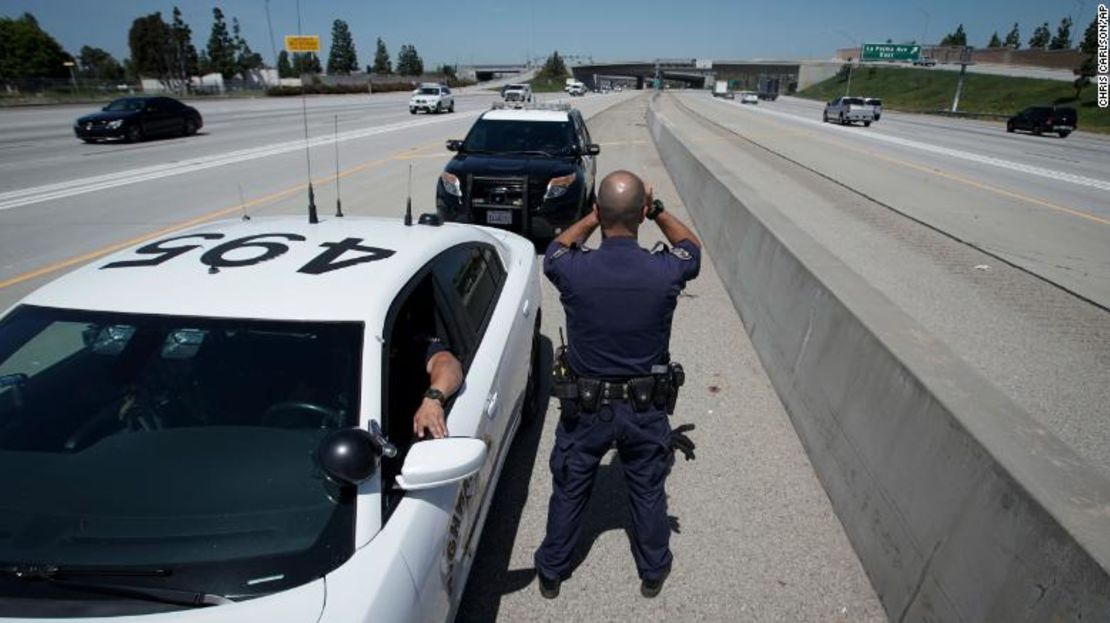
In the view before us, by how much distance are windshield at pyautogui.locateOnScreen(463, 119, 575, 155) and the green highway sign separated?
9421 centimetres

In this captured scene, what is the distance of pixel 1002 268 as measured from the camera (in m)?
8.09

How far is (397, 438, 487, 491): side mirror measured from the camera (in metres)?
1.88

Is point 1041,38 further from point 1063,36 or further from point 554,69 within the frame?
point 554,69

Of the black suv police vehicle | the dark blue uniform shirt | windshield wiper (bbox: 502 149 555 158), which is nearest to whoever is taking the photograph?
the dark blue uniform shirt

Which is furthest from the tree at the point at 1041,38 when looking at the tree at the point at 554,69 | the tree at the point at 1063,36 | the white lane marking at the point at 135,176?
the white lane marking at the point at 135,176

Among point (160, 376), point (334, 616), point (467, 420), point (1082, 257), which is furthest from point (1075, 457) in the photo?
point (1082, 257)

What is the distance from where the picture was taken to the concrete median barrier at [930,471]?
6.13 ft

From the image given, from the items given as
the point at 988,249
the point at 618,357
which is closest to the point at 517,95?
the point at 988,249

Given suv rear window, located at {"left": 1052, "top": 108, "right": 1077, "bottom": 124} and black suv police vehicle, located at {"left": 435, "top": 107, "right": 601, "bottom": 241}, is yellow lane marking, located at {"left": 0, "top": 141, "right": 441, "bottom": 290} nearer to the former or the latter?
black suv police vehicle, located at {"left": 435, "top": 107, "right": 601, "bottom": 241}

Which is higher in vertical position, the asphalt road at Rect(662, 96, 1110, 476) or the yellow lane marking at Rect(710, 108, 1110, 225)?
the asphalt road at Rect(662, 96, 1110, 476)

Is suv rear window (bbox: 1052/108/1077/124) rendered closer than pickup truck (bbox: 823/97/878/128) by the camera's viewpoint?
Yes

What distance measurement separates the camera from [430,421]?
7.37 feet

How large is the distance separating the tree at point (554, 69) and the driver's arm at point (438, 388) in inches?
5783

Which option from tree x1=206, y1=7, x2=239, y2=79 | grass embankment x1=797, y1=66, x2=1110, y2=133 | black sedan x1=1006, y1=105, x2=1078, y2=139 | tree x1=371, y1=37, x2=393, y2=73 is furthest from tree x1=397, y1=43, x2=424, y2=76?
black sedan x1=1006, y1=105, x2=1078, y2=139
